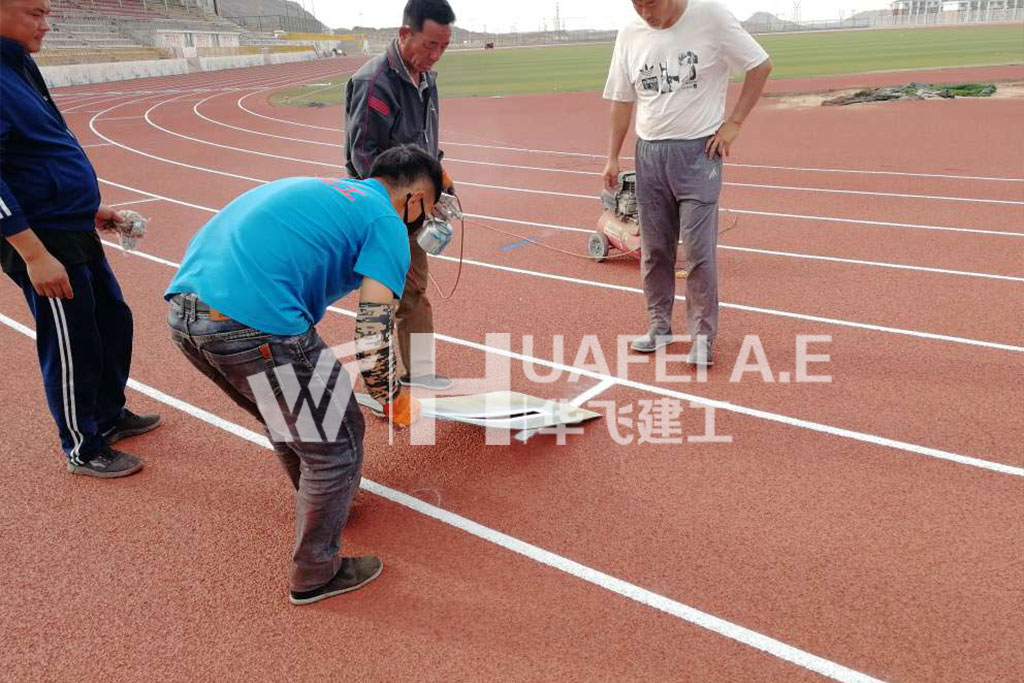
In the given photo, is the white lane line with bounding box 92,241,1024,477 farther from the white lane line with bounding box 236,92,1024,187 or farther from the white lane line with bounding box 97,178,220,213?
the white lane line with bounding box 236,92,1024,187

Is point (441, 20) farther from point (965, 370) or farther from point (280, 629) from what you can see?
point (965, 370)

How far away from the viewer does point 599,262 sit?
642 centimetres

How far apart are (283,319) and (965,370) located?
3.74 m

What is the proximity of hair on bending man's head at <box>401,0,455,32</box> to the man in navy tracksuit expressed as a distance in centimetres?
146

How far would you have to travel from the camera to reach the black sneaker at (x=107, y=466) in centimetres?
340

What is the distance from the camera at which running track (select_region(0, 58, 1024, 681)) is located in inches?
92.6

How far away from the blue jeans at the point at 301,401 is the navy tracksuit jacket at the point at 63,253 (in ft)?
3.52

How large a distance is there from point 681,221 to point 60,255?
3034mm

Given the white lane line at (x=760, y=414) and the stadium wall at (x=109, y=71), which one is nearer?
the white lane line at (x=760, y=414)

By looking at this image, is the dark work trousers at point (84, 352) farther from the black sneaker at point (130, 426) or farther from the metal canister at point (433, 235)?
the metal canister at point (433, 235)

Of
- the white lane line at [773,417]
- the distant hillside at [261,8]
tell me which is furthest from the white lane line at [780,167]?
the distant hillside at [261,8]

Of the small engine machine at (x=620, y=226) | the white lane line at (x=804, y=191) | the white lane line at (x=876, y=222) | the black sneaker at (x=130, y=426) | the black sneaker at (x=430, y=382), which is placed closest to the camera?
the black sneaker at (x=130, y=426)

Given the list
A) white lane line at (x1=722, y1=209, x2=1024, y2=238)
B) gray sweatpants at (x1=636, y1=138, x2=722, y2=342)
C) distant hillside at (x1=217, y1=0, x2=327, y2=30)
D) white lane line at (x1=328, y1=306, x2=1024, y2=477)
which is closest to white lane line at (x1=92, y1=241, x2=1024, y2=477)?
white lane line at (x1=328, y1=306, x2=1024, y2=477)

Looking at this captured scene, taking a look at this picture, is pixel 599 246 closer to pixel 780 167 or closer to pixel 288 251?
pixel 288 251
